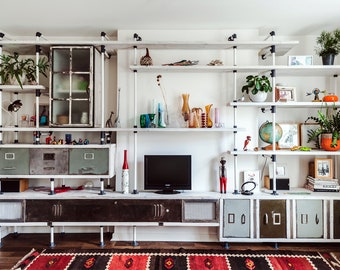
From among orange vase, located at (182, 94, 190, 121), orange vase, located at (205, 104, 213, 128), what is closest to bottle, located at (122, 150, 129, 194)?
orange vase, located at (182, 94, 190, 121)

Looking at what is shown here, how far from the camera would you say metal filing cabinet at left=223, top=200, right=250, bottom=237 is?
324 centimetres

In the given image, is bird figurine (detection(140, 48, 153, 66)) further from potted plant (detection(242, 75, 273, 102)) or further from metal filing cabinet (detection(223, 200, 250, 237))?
metal filing cabinet (detection(223, 200, 250, 237))

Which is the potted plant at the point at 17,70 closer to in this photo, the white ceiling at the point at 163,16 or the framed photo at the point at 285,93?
the white ceiling at the point at 163,16

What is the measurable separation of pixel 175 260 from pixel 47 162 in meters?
1.79

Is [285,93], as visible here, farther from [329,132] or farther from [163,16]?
[163,16]

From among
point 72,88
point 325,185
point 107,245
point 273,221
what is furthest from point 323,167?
point 72,88

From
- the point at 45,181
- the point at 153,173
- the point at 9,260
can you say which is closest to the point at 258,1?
the point at 153,173

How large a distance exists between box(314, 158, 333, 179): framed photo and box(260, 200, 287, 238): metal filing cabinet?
735 millimetres

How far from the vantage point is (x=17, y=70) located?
3.29 m

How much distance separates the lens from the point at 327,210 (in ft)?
10.6

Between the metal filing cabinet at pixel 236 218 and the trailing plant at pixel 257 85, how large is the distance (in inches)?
50.8

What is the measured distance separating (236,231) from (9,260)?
A: 8.09 ft

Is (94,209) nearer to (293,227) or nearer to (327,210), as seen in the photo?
(293,227)

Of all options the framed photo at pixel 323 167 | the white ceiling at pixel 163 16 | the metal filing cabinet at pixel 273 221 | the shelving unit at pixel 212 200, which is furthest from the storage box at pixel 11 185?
the framed photo at pixel 323 167
